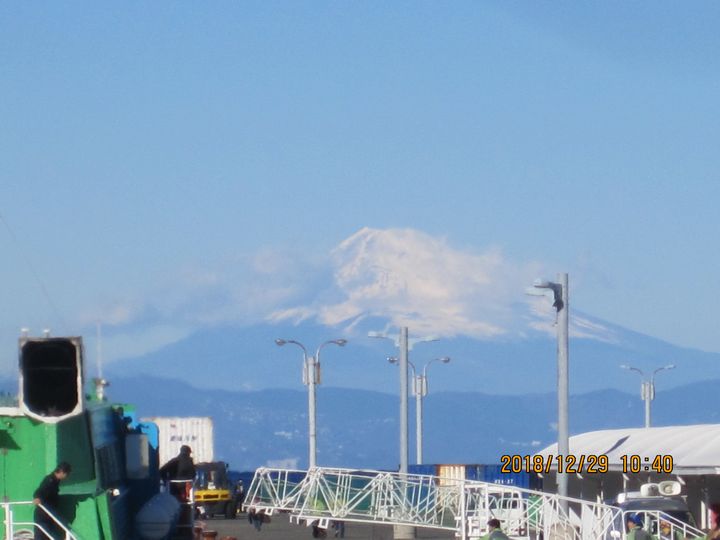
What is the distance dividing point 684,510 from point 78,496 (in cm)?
1930

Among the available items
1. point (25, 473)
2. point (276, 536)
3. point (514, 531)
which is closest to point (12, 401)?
point (25, 473)

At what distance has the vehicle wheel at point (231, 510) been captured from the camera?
6228 centimetres

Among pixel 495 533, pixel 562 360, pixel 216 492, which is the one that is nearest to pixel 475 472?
pixel 216 492

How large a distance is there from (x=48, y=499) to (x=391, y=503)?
16.2 m

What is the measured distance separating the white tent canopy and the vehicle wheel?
1615cm

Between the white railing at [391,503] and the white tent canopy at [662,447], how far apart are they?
6.24 meters

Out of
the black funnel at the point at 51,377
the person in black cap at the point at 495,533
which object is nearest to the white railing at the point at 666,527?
the person in black cap at the point at 495,533

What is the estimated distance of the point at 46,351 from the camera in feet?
44.0

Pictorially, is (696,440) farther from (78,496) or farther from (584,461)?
(78,496)

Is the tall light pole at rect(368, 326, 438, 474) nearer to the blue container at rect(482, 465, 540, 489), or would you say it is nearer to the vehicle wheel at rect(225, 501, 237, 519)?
the blue container at rect(482, 465, 540, 489)

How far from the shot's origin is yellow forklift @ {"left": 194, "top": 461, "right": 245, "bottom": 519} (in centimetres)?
6206

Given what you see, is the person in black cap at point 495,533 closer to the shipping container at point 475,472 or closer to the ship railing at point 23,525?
the ship railing at point 23,525
